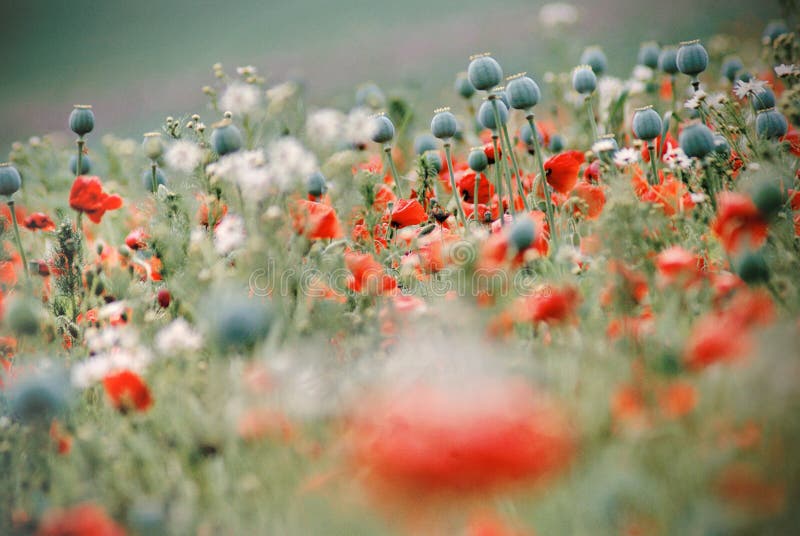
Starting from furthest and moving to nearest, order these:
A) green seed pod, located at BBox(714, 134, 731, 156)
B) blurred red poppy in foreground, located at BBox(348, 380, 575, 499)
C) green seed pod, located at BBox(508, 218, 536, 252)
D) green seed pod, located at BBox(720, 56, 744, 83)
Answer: green seed pod, located at BBox(720, 56, 744, 83), green seed pod, located at BBox(714, 134, 731, 156), green seed pod, located at BBox(508, 218, 536, 252), blurred red poppy in foreground, located at BBox(348, 380, 575, 499)

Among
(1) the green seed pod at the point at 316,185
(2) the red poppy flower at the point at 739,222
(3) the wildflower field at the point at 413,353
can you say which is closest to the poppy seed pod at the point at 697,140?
(3) the wildflower field at the point at 413,353

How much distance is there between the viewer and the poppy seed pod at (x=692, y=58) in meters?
1.92

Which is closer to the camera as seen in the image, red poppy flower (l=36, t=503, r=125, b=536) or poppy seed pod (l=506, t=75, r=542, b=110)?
red poppy flower (l=36, t=503, r=125, b=536)

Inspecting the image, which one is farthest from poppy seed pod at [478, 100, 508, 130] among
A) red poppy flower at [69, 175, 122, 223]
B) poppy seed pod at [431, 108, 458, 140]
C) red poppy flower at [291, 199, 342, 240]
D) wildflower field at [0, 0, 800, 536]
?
red poppy flower at [69, 175, 122, 223]

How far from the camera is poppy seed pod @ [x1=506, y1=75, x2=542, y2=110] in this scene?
1.72 metres

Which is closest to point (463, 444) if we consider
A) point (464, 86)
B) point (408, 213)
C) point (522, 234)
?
point (522, 234)

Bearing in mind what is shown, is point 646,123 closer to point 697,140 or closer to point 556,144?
point 697,140

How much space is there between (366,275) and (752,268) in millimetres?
664

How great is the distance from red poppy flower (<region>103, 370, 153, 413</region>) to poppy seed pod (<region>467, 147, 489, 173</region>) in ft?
3.80

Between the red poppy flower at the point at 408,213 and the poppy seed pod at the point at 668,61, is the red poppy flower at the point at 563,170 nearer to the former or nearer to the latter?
the red poppy flower at the point at 408,213

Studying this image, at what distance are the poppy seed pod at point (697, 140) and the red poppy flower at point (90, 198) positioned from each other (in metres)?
1.32

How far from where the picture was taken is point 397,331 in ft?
4.15

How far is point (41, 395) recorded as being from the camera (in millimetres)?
1095

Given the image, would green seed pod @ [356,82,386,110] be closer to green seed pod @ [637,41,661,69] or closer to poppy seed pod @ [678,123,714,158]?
green seed pod @ [637,41,661,69]
